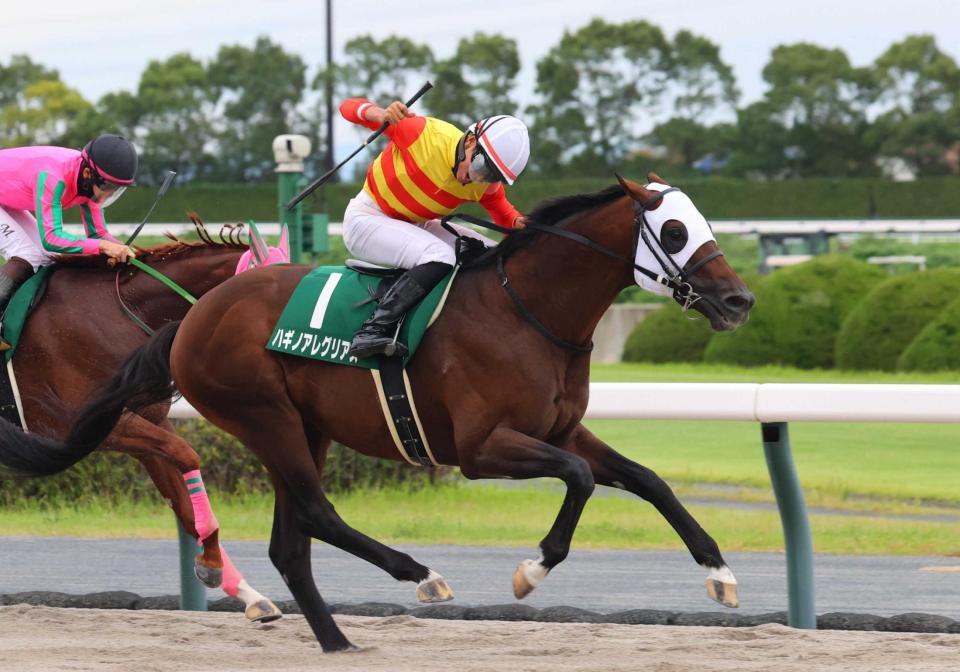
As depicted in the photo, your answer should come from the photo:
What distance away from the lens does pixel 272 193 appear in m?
32.8

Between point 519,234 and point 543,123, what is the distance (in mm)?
36399

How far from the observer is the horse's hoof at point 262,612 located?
5.24 m

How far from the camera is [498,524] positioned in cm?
829

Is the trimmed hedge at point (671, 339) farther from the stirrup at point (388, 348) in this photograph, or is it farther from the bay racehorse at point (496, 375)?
the stirrup at point (388, 348)

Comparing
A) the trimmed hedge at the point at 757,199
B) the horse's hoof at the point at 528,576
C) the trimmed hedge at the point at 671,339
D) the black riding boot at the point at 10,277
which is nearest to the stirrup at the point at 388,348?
the horse's hoof at the point at 528,576

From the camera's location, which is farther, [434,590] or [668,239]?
[434,590]

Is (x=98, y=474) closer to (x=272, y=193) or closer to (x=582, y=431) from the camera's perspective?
(x=582, y=431)

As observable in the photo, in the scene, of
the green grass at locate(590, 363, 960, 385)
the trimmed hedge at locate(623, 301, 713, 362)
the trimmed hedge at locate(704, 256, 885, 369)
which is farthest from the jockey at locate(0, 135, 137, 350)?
the trimmed hedge at locate(623, 301, 713, 362)

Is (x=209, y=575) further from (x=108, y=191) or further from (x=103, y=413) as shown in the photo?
(x=108, y=191)

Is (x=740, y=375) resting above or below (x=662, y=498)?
below

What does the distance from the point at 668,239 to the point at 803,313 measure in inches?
378

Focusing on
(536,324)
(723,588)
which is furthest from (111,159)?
(723,588)

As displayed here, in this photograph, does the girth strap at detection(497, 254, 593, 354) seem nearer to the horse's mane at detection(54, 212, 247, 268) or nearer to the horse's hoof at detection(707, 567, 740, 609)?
the horse's hoof at detection(707, 567, 740, 609)

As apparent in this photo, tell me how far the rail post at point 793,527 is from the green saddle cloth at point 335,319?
123 centimetres
